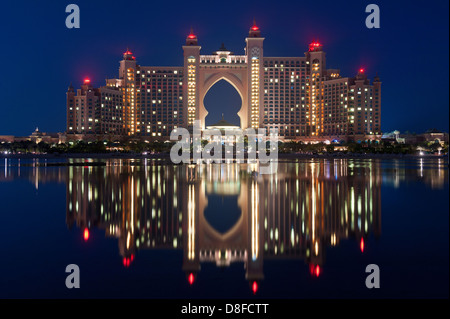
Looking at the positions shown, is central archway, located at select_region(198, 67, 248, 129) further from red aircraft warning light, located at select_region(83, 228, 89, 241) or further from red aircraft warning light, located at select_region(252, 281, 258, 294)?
red aircraft warning light, located at select_region(252, 281, 258, 294)

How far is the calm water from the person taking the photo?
799 cm

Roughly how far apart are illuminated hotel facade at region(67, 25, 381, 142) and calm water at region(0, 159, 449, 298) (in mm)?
115642

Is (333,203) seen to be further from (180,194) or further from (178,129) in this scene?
(178,129)

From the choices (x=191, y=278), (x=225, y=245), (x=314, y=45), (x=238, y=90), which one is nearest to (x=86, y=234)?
(x=225, y=245)

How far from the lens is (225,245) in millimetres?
11086

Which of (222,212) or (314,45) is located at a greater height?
(314,45)

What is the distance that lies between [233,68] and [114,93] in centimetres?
3865

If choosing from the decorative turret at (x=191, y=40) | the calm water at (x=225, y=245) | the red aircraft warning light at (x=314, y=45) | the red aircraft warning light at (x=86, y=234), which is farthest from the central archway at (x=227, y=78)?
the red aircraft warning light at (x=86, y=234)

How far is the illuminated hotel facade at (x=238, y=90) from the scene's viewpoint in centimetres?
13050

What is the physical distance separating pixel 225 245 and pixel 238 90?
130 m

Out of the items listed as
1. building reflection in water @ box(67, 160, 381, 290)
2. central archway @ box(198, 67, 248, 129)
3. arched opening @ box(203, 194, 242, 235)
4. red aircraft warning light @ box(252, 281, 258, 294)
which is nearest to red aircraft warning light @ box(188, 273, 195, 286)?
building reflection in water @ box(67, 160, 381, 290)

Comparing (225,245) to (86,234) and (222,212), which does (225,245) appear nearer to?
(86,234)
